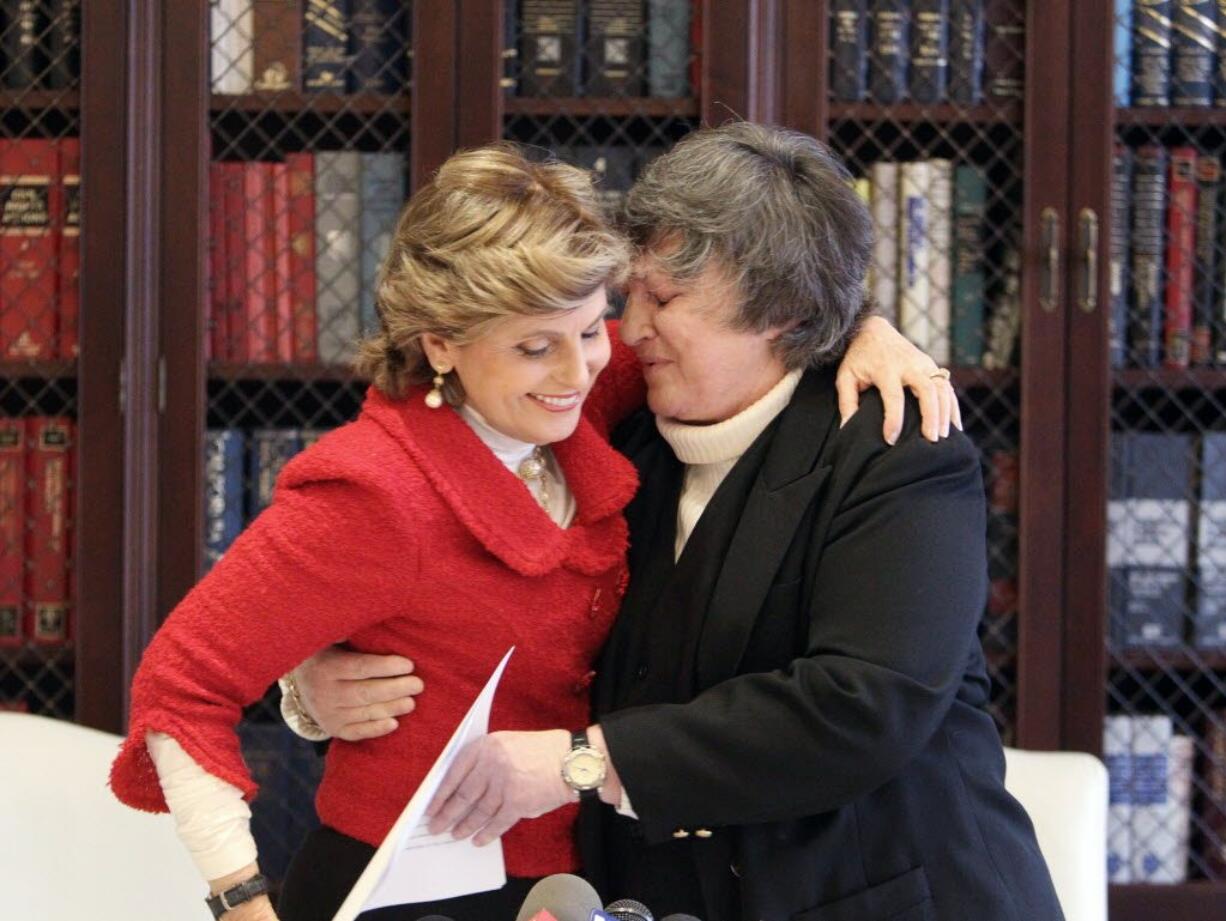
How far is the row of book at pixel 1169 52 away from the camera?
7.52ft

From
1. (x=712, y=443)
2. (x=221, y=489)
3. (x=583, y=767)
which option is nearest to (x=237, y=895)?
(x=583, y=767)

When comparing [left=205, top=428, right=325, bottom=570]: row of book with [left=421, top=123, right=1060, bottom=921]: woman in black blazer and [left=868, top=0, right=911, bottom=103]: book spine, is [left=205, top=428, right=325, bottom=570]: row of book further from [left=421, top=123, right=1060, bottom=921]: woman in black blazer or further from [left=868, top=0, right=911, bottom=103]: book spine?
[left=868, top=0, right=911, bottom=103]: book spine

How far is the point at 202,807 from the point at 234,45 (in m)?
1.38

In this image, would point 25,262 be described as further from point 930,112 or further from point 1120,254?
point 1120,254

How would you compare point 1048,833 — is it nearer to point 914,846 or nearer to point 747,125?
point 914,846

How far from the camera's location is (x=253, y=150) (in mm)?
2385

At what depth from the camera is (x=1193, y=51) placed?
230cm

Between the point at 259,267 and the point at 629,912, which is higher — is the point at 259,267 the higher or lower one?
the higher one

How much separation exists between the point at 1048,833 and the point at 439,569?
0.83m

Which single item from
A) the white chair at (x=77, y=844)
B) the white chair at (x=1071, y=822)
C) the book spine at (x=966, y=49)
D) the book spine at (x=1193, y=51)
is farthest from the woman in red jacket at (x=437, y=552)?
the book spine at (x=1193, y=51)

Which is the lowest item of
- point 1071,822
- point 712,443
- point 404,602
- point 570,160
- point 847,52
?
point 1071,822

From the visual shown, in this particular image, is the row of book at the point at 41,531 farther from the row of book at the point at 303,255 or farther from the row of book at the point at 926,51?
the row of book at the point at 926,51

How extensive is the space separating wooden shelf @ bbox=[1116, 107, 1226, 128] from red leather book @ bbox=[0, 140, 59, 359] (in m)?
1.62

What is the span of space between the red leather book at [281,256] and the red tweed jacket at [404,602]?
2.99 ft
